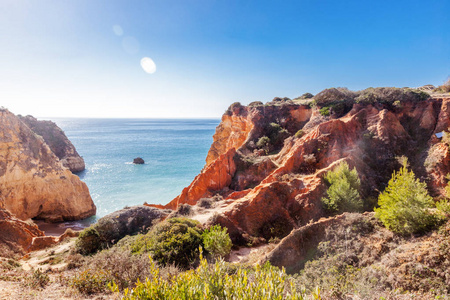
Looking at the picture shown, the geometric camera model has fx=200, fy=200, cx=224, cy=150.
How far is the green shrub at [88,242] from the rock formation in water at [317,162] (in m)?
8.68

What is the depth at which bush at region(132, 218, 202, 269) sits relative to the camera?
412 inches

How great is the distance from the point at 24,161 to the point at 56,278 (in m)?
24.2

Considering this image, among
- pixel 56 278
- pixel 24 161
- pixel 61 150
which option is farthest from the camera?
pixel 61 150

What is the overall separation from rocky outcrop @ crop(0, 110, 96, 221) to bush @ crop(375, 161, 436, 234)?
32.8m

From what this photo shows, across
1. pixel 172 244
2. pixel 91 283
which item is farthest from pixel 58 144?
pixel 91 283

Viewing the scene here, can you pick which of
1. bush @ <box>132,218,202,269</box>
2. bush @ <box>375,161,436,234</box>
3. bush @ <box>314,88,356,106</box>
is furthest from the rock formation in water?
bush @ <box>375,161,436,234</box>

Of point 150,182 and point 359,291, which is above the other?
point 359,291

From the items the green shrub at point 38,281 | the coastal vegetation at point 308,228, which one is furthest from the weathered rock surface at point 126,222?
the green shrub at point 38,281

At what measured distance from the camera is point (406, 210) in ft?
29.2

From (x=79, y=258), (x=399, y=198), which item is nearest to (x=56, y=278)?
(x=79, y=258)

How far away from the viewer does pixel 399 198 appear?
9.59m

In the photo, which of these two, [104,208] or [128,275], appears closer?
[128,275]

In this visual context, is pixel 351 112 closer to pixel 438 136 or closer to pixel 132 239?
pixel 438 136

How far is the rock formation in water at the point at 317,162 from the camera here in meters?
15.1
